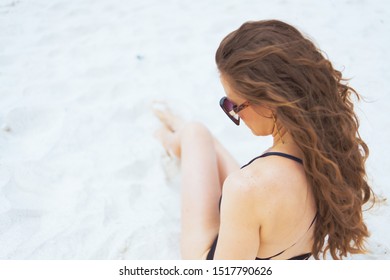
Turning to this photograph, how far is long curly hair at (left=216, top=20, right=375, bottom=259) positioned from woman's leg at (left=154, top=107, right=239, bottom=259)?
50cm

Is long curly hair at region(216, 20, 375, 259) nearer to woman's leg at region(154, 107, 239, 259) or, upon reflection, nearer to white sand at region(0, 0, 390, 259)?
woman's leg at region(154, 107, 239, 259)

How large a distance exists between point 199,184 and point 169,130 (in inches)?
28.7

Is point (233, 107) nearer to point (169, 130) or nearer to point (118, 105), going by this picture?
point (169, 130)

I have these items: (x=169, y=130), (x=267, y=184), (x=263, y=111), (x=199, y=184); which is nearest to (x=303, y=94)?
(x=263, y=111)

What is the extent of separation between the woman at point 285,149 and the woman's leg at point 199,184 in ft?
0.94

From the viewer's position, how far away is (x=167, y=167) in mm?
2268

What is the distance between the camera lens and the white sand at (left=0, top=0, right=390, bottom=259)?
190cm

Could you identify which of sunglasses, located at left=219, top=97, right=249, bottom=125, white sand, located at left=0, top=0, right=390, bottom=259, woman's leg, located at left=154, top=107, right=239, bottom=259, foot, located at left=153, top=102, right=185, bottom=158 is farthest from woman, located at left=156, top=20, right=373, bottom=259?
foot, located at left=153, top=102, right=185, bottom=158

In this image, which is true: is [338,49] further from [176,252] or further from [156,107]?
[176,252]

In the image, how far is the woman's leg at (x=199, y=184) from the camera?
5.18ft

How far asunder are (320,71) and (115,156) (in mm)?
1458

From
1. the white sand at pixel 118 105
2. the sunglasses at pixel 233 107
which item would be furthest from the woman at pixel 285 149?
the white sand at pixel 118 105

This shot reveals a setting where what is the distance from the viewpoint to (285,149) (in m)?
1.19

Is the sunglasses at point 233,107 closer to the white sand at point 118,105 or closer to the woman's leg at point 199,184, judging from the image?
the woman's leg at point 199,184
